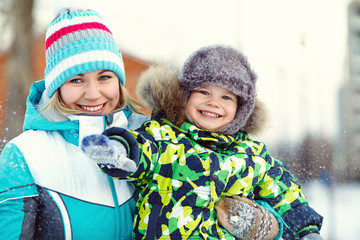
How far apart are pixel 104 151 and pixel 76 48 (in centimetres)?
70

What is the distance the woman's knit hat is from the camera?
1.73 metres

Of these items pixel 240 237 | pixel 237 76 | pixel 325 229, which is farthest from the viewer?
pixel 325 229

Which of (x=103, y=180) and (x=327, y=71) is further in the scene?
(x=327, y=71)

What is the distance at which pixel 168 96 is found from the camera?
6.02ft

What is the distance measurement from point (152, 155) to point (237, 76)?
58cm

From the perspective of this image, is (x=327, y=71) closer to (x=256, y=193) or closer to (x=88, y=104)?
(x=256, y=193)

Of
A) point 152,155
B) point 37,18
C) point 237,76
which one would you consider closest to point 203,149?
point 152,155

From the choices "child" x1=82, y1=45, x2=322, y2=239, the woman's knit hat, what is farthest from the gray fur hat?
the woman's knit hat

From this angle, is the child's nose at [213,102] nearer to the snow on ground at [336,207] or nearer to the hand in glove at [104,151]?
the hand in glove at [104,151]

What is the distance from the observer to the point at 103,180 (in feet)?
5.58

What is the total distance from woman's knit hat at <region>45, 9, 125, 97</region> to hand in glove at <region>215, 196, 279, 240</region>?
792 mm

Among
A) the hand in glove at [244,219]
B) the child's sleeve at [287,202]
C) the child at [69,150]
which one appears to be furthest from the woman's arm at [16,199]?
the child's sleeve at [287,202]

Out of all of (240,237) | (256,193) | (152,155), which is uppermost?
(152,155)

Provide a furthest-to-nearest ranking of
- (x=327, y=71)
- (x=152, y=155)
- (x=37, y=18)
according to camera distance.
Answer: (x=37, y=18) < (x=327, y=71) < (x=152, y=155)
